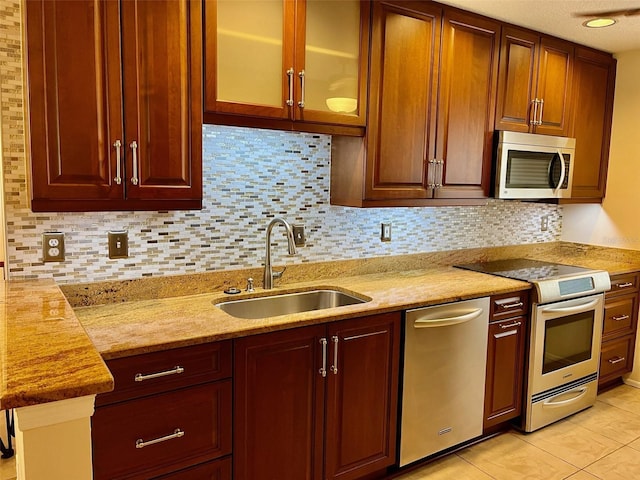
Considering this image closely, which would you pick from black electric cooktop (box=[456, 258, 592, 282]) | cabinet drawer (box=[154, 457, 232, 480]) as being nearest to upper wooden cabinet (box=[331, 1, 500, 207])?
black electric cooktop (box=[456, 258, 592, 282])

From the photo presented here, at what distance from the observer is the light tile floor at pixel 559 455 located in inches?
98.3

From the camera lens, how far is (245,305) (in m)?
2.38

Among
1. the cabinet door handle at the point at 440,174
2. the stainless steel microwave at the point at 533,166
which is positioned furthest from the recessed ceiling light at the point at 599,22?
the cabinet door handle at the point at 440,174

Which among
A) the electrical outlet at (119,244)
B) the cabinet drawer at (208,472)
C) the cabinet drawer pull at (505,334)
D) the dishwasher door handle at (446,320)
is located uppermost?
the electrical outlet at (119,244)

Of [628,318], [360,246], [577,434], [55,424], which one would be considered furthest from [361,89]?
[628,318]

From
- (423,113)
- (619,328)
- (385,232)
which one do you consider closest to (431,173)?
(423,113)

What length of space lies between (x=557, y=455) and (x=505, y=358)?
56 cm

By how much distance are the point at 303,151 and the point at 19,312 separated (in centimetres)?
152

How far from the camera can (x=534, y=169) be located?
3145mm

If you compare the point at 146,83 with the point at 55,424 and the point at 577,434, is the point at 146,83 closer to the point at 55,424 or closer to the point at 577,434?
the point at 55,424

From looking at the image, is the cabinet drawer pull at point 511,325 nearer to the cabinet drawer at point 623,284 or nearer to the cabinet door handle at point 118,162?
the cabinet drawer at point 623,284

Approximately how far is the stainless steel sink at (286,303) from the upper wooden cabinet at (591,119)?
1.99 meters

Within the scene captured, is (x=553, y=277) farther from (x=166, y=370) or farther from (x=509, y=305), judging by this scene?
(x=166, y=370)

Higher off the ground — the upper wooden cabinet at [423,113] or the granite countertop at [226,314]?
the upper wooden cabinet at [423,113]
